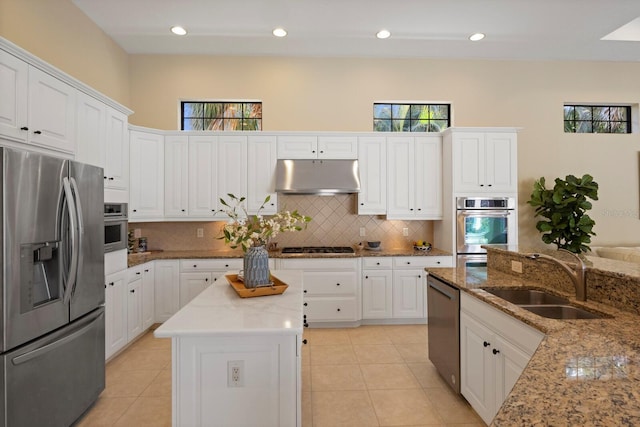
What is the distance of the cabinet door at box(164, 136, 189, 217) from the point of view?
3.94 metres

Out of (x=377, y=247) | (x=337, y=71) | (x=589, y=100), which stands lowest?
(x=377, y=247)

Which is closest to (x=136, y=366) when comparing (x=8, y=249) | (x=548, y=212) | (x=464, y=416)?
(x=8, y=249)

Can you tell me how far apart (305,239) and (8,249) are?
309 cm

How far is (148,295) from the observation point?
3529mm

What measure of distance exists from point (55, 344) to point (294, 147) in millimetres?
2978

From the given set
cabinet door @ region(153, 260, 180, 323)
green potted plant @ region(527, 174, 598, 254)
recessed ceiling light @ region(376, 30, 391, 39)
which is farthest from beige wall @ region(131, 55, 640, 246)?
cabinet door @ region(153, 260, 180, 323)

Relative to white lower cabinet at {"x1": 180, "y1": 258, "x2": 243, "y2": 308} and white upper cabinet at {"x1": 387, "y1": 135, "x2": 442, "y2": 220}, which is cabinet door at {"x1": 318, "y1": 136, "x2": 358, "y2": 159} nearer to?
white upper cabinet at {"x1": 387, "y1": 135, "x2": 442, "y2": 220}

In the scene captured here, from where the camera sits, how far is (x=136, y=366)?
284 centimetres

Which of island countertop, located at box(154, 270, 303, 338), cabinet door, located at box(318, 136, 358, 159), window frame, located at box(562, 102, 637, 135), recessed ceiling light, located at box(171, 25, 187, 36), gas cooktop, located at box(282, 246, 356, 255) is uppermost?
recessed ceiling light, located at box(171, 25, 187, 36)

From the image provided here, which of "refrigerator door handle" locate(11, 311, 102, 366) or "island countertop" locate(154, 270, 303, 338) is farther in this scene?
"refrigerator door handle" locate(11, 311, 102, 366)

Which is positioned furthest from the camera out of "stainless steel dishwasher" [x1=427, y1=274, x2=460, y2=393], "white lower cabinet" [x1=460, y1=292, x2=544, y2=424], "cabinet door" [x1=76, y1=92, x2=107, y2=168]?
"cabinet door" [x1=76, y1=92, x2=107, y2=168]

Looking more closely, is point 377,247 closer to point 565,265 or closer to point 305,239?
point 305,239

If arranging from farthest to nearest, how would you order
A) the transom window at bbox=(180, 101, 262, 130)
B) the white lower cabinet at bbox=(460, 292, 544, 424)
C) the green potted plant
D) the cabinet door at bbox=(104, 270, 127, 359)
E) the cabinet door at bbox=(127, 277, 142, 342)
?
1. the transom window at bbox=(180, 101, 262, 130)
2. the green potted plant
3. the cabinet door at bbox=(127, 277, 142, 342)
4. the cabinet door at bbox=(104, 270, 127, 359)
5. the white lower cabinet at bbox=(460, 292, 544, 424)

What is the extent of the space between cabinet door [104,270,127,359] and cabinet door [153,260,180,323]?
1.94 ft
